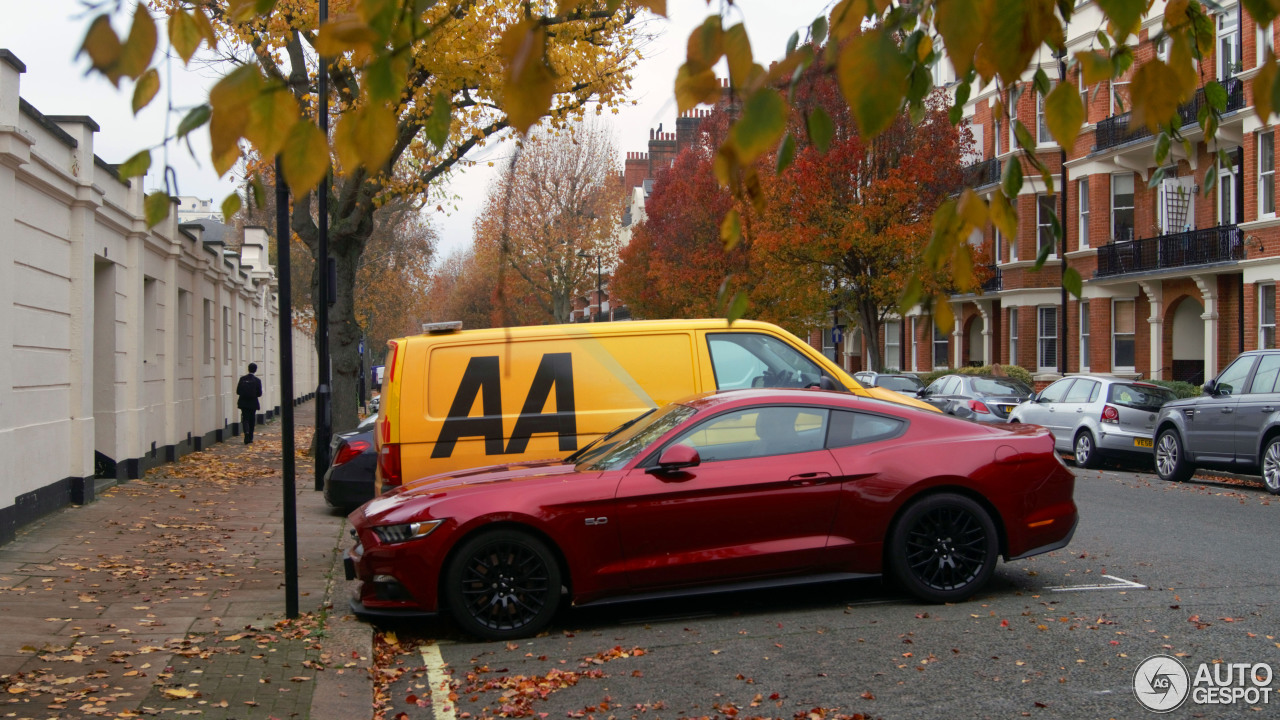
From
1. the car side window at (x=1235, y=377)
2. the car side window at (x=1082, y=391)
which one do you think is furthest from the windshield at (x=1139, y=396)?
the car side window at (x=1235, y=377)

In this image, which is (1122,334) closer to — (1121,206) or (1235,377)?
(1121,206)

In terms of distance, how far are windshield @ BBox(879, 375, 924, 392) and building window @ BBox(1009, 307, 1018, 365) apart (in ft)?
33.4

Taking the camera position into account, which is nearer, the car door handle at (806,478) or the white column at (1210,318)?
the car door handle at (806,478)

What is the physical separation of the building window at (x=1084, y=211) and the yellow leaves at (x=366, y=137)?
34086 millimetres

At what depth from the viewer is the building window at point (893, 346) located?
47781 millimetres

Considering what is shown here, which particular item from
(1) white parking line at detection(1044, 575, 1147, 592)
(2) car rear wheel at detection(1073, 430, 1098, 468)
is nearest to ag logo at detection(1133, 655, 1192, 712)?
(1) white parking line at detection(1044, 575, 1147, 592)

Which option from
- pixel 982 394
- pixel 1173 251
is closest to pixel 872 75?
pixel 982 394

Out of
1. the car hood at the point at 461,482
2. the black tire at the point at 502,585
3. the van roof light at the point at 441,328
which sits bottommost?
the black tire at the point at 502,585

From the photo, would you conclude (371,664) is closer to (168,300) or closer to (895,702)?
(895,702)

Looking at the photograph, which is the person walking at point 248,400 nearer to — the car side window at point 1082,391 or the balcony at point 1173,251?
the car side window at point 1082,391

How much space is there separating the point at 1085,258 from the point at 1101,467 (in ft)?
50.6

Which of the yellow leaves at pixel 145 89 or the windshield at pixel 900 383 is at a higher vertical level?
the yellow leaves at pixel 145 89

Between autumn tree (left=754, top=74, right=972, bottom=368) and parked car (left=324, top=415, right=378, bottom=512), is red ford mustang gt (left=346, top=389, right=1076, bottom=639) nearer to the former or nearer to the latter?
parked car (left=324, top=415, right=378, bottom=512)

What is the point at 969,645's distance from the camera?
6.11 m
